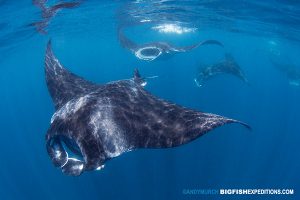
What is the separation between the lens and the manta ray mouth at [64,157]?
5.73 meters

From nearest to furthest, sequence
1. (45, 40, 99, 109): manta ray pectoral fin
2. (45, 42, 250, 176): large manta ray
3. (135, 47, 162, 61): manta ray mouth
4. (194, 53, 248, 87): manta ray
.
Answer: (45, 42, 250, 176): large manta ray
(45, 40, 99, 109): manta ray pectoral fin
(135, 47, 162, 61): manta ray mouth
(194, 53, 248, 87): manta ray

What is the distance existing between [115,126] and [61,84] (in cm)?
419

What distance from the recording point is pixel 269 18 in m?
24.2

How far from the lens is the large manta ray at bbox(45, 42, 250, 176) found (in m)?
5.63

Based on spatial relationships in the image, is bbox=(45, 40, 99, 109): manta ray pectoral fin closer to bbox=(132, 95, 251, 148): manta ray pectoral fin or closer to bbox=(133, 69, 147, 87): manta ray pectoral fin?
bbox=(133, 69, 147, 87): manta ray pectoral fin

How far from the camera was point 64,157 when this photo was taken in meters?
6.18

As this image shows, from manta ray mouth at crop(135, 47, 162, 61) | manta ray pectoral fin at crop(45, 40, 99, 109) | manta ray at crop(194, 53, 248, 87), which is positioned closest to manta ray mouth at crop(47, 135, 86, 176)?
manta ray pectoral fin at crop(45, 40, 99, 109)

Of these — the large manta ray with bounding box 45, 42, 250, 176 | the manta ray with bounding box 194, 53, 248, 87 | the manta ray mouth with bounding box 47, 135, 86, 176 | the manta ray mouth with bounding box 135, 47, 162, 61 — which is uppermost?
the large manta ray with bounding box 45, 42, 250, 176

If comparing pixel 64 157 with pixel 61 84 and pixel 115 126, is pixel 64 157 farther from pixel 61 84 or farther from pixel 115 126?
pixel 61 84

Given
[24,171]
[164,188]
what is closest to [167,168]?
[164,188]

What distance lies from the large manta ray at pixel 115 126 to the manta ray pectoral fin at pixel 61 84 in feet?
4.84

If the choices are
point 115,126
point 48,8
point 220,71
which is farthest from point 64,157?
point 220,71

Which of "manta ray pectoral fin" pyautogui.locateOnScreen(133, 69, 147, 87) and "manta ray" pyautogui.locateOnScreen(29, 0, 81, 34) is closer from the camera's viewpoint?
"manta ray pectoral fin" pyautogui.locateOnScreen(133, 69, 147, 87)

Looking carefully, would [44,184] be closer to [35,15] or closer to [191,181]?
[191,181]
